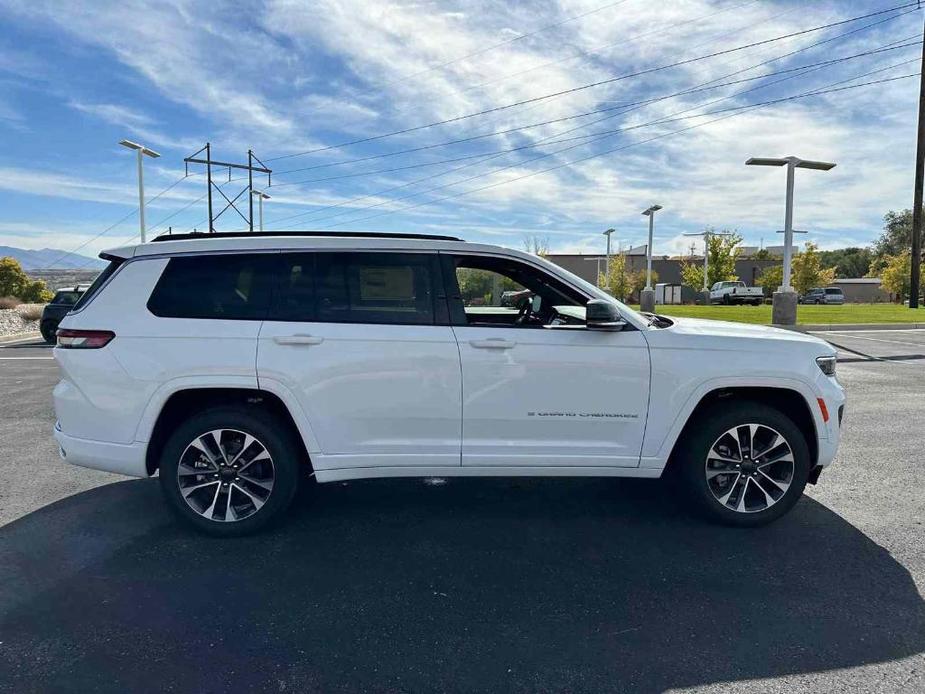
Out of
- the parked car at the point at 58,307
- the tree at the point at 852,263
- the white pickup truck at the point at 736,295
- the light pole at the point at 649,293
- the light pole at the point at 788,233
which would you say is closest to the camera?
the parked car at the point at 58,307

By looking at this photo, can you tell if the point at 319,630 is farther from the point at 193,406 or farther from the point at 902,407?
the point at 902,407

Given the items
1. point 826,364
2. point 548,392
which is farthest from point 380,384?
point 826,364

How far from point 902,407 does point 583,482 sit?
533cm

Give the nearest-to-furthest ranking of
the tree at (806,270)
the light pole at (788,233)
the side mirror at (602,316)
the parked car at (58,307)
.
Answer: the side mirror at (602,316)
the parked car at (58,307)
the light pole at (788,233)
the tree at (806,270)

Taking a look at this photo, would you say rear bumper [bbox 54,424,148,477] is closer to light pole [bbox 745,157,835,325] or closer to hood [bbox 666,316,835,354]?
hood [bbox 666,316,835,354]

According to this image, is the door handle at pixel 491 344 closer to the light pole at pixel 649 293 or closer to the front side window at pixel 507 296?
the front side window at pixel 507 296

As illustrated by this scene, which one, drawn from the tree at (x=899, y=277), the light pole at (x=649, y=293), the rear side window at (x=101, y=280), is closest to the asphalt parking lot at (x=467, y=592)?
the rear side window at (x=101, y=280)

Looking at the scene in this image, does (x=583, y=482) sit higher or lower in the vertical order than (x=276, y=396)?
lower

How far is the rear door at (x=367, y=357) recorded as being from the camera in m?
3.56

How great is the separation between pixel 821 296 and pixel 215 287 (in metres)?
61.9

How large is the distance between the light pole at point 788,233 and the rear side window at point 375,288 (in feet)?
55.4

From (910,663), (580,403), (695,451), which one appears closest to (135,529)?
(580,403)

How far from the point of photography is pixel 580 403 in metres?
3.65

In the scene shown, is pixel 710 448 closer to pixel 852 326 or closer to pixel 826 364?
pixel 826 364
